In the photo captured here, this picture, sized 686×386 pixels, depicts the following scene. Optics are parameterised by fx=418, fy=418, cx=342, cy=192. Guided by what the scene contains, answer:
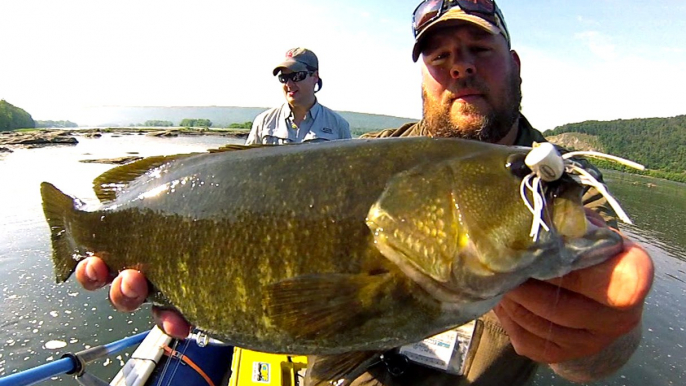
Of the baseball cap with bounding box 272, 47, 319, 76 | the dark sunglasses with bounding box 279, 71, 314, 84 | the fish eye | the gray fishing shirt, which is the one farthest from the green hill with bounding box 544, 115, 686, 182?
the fish eye

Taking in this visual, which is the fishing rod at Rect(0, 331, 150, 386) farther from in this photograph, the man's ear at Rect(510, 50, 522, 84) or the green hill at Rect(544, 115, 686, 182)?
the green hill at Rect(544, 115, 686, 182)

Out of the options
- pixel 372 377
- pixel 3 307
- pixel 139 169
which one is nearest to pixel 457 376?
pixel 372 377

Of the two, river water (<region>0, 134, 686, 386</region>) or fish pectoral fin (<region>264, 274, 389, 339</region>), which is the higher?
fish pectoral fin (<region>264, 274, 389, 339</region>)

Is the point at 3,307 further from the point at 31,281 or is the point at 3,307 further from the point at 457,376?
the point at 457,376

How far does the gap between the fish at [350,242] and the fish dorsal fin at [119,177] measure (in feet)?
1.35

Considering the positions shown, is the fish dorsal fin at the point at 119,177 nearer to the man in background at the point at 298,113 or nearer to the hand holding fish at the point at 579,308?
the hand holding fish at the point at 579,308

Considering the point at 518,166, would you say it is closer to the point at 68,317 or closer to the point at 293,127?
the point at 293,127

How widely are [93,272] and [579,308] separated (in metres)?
2.74

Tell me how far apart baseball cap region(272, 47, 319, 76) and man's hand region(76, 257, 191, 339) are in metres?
5.10

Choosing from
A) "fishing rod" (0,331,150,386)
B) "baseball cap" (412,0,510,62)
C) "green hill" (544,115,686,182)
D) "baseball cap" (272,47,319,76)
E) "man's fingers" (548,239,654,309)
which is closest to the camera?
"man's fingers" (548,239,654,309)

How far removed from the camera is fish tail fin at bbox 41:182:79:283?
2.91m

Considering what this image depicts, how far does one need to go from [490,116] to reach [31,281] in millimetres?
13631

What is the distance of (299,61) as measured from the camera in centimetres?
718

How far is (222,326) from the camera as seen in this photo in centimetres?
210
